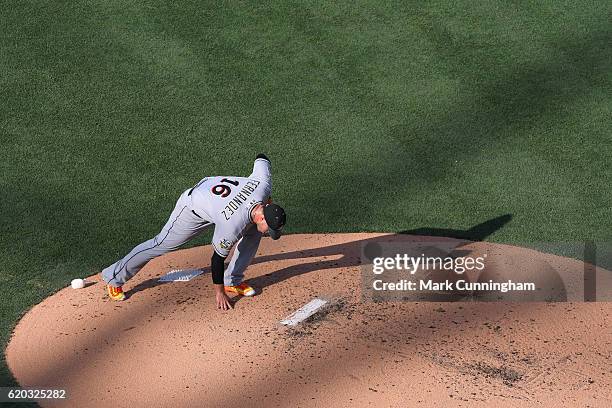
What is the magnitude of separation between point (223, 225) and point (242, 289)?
966 mm

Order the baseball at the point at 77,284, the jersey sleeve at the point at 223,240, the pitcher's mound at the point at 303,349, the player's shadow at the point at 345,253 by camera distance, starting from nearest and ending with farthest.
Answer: the pitcher's mound at the point at 303,349 → the jersey sleeve at the point at 223,240 → the baseball at the point at 77,284 → the player's shadow at the point at 345,253

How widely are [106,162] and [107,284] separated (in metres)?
2.76

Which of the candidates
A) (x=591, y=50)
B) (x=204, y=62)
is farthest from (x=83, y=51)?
(x=591, y=50)

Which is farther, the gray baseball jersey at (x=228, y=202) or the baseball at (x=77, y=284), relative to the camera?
the baseball at (x=77, y=284)

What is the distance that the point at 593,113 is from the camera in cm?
1231

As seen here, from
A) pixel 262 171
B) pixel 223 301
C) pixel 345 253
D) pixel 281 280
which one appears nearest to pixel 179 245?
pixel 223 301

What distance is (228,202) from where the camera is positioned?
8242 mm

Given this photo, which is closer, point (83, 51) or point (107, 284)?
point (107, 284)

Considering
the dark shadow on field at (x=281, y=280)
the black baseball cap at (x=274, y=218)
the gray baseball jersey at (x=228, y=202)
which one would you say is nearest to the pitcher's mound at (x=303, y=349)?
the dark shadow on field at (x=281, y=280)

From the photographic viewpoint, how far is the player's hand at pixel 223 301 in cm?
850

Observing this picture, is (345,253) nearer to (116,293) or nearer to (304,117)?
(116,293)

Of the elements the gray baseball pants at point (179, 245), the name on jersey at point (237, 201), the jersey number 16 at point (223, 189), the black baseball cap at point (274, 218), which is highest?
the jersey number 16 at point (223, 189)

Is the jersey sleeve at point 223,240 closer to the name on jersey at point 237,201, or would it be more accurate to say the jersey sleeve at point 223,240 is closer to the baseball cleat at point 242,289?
the name on jersey at point 237,201

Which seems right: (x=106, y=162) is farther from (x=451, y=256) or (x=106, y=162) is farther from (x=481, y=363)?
(x=481, y=363)
